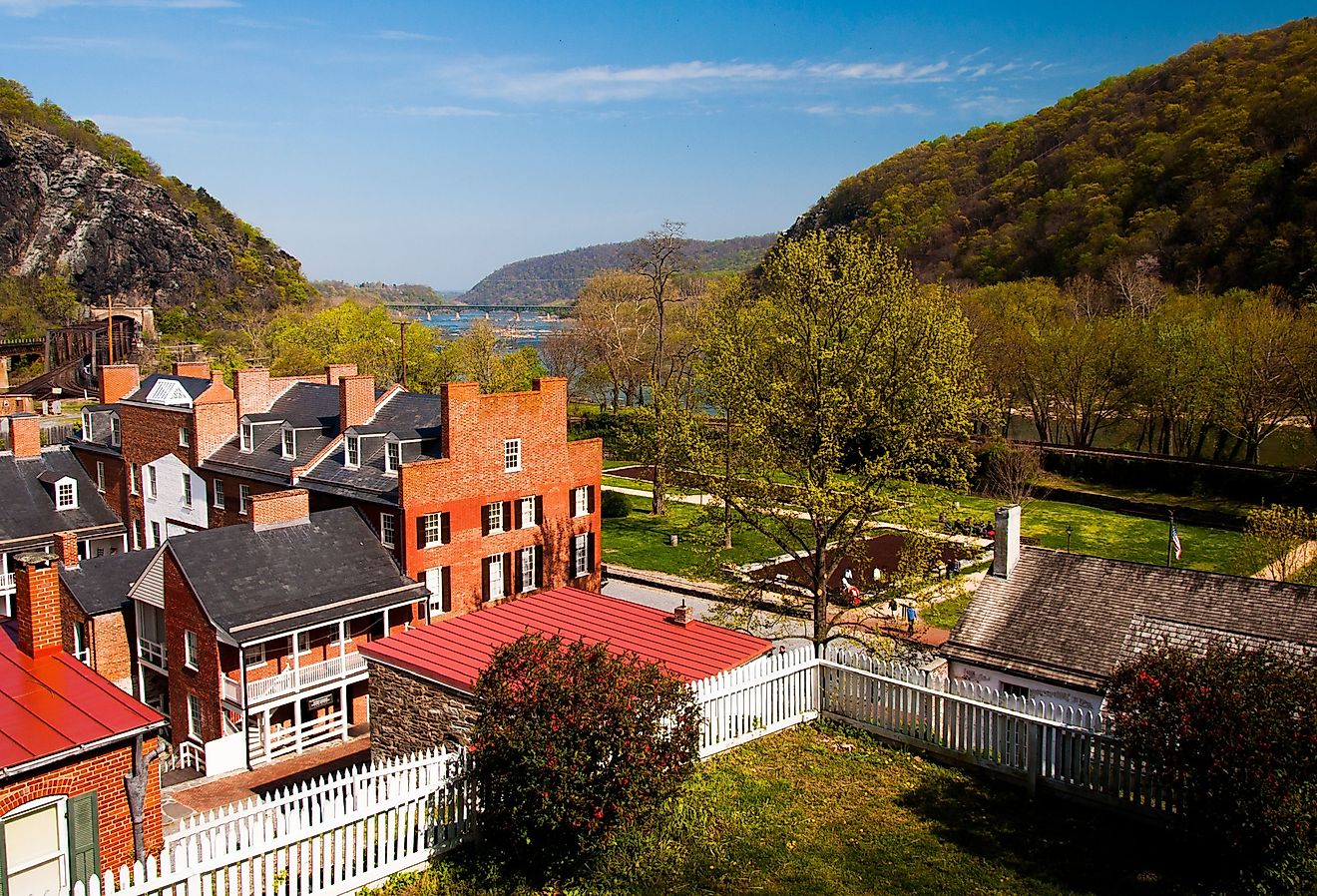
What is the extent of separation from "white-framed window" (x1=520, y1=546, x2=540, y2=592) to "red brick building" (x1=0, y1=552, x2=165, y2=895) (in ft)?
58.3

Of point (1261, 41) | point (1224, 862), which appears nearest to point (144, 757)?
point (1224, 862)

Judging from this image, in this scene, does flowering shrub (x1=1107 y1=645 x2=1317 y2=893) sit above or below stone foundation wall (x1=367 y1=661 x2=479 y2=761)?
above

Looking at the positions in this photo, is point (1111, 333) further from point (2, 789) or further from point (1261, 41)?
point (1261, 41)

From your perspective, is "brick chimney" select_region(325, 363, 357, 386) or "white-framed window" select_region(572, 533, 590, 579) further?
"brick chimney" select_region(325, 363, 357, 386)

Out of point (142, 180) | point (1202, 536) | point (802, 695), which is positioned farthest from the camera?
point (142, 180)

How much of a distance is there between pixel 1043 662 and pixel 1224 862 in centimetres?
894

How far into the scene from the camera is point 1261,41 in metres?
108

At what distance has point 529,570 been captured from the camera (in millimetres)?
31656

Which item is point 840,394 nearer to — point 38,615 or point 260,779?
point 38,615

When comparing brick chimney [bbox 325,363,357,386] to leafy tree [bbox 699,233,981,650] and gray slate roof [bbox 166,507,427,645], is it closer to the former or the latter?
gray slate roof [bbox 166,507,427,645]

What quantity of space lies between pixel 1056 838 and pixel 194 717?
70.5ft

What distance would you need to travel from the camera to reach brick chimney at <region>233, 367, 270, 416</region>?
35.9 m

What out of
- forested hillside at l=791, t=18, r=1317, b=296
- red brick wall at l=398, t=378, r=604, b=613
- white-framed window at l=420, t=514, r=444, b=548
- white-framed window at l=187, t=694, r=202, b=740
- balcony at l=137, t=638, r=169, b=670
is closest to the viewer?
white-framed window at l=187, t=694, r=202, b=740

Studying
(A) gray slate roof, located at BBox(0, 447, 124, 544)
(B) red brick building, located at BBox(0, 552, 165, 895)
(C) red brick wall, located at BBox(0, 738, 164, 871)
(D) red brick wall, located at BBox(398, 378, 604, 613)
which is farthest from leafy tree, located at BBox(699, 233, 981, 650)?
(A) gray slate roof, located at BBox(0, 447, 124, 544)
